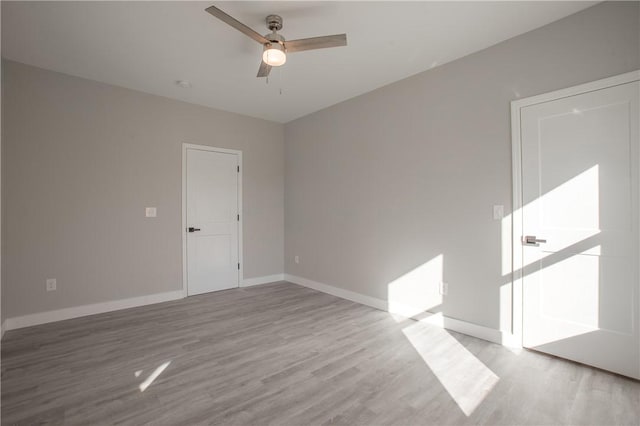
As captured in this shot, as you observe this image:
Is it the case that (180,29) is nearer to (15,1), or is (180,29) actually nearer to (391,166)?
(15,1)

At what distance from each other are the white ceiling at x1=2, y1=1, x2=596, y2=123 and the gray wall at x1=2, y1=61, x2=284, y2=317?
33 centimetres

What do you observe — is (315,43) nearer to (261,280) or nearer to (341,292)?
(341,292)

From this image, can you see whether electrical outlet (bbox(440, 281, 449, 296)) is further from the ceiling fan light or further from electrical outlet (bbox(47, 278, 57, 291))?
electrical outlet (bbox(47, 278, 57, 291))

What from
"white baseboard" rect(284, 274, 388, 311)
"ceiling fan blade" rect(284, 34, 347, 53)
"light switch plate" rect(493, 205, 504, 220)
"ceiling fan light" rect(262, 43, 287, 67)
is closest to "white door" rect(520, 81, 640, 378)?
"light switch plate" rect(493, 205, 504, 220)

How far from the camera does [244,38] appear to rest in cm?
270

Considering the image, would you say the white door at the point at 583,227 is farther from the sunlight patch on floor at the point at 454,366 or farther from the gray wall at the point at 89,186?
the gray wall at the point at 89,186

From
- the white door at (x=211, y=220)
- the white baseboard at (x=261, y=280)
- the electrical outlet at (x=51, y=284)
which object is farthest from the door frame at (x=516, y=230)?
the electrical outlet at (x=51, y=284)

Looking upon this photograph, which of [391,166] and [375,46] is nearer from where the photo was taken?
[375,46]

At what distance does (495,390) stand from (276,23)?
125 inches

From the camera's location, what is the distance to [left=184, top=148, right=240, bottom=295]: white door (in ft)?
14.2

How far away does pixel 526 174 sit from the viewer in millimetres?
2594

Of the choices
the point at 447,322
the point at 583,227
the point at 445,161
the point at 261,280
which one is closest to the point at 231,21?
the point at 445,161

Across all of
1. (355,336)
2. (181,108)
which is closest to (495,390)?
(355,336)

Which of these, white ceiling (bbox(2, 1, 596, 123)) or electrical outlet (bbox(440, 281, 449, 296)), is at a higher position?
white ceiling (bbox(2, 1, 596, 123))
